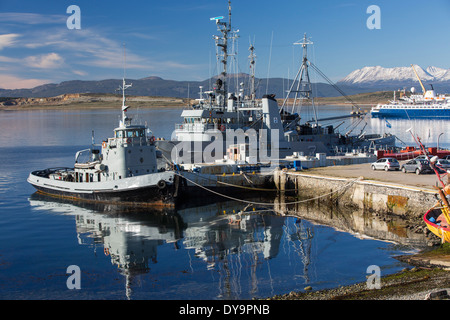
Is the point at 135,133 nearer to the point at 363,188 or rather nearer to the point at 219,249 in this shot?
the point at 219,249

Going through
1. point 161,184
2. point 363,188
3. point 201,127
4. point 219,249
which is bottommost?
point 219,249

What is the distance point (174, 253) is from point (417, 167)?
794 inches

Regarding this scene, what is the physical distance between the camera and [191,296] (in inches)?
676

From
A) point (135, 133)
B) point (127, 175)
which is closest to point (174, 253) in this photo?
point (127, 175)

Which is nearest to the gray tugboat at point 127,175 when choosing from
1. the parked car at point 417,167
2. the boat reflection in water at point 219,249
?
the boat reflection in water at point 219,249

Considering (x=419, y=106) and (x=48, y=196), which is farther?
(x=419, y=106)

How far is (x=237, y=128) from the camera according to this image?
44.5 metres

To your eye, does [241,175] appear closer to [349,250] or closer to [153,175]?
[153,175]

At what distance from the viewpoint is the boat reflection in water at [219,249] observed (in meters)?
18.3

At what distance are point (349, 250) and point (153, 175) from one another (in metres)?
15.4

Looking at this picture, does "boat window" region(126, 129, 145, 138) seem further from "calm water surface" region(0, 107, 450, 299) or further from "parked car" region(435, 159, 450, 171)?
"parked car" region(435, 159, 450, 171)

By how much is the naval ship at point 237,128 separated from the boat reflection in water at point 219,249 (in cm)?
940

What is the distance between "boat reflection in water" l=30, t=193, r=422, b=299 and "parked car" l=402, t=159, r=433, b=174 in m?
7.61
